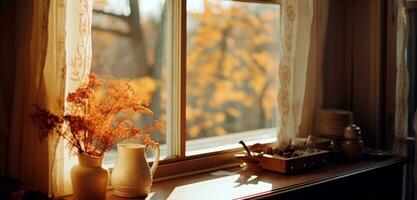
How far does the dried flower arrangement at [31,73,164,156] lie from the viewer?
1987mm

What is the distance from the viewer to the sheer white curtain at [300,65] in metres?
3.08

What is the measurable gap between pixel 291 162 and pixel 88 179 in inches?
44.6

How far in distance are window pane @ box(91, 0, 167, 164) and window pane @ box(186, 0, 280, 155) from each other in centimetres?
19

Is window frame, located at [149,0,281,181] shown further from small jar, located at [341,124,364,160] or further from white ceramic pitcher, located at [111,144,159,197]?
small jar, located at [341,124,364,160]

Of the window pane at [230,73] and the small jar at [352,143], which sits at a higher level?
the window pane at [230,73]

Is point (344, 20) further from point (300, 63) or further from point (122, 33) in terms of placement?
point (122, 33)

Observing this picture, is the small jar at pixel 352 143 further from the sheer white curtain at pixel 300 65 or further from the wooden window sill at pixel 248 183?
the sheer white curtain at pixel 300 65

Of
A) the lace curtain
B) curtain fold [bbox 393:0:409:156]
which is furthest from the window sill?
curtain fold [bbox 393:0:409:156]

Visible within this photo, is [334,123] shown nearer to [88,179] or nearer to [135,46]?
[135,46]

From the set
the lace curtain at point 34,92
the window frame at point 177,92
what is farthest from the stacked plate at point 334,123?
the lace curtain at point 34,92

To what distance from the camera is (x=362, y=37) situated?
3.62 m

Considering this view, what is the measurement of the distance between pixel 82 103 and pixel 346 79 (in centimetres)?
221

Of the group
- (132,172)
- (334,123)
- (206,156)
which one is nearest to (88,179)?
(132,172)

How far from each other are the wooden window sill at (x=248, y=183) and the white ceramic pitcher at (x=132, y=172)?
0.18 feet
